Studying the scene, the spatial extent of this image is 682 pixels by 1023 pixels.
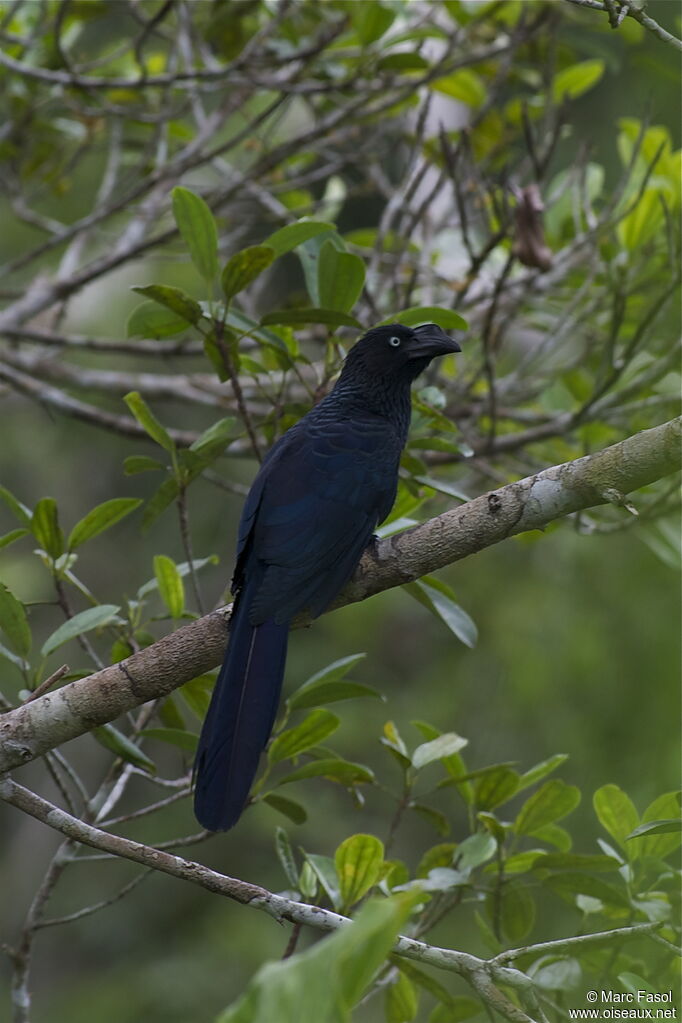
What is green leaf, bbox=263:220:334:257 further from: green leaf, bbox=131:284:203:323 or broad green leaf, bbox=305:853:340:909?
broad green leaf, bbox=305:853:340:909

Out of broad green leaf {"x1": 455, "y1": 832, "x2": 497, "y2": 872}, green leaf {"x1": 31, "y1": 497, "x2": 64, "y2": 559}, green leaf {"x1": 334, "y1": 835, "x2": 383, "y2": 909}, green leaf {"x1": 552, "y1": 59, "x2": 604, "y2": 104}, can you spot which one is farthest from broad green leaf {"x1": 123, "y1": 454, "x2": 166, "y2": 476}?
green leaf {"x1": 552, "y1": 59, "x2": 604, "y2": 104}

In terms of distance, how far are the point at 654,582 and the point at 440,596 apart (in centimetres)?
258

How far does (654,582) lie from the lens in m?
4.95

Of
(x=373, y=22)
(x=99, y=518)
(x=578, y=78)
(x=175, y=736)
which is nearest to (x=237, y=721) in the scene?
(x=175, y=736)

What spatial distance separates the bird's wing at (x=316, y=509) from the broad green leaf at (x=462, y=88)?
182 cm

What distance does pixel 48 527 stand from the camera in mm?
2508

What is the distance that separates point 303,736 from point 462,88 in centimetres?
276

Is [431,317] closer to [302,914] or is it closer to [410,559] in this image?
[410,559]

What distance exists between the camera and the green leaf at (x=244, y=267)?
255cm

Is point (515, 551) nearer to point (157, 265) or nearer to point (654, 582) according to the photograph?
point (654, 582)

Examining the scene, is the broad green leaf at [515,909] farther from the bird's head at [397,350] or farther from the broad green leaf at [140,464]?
the bird's head at [397,350]

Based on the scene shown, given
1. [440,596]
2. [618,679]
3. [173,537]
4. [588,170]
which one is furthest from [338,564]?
[173,537]

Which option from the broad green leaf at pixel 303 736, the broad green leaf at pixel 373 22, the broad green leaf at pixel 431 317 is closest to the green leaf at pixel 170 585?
the broad green leaf at pixel 303 736

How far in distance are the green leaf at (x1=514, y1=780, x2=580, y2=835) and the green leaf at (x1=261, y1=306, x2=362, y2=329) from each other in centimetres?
116
